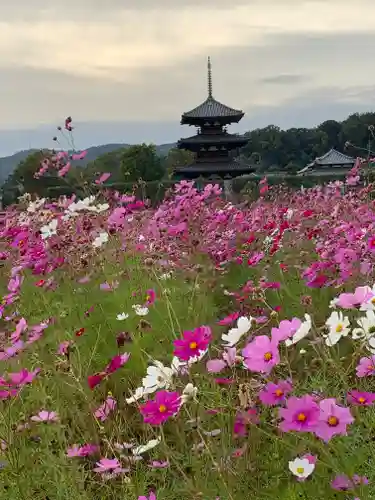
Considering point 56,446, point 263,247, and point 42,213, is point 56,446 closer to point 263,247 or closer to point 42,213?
point 42,213

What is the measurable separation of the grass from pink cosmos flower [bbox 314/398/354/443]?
0.05m

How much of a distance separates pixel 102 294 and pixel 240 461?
1682mm

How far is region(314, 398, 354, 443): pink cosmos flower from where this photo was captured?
3.93 feet

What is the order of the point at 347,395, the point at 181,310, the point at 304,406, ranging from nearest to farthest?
the point at 304,406
the point at 347,395
the point at 181,310

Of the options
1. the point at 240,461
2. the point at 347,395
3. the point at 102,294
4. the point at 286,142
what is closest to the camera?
the point at 347,395

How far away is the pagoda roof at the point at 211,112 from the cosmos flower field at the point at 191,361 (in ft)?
90.6

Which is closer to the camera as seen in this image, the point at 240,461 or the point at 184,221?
the point at 240,461

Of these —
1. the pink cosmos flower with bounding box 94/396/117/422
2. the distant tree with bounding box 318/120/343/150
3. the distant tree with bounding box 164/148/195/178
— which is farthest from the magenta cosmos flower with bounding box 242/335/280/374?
the distant tree with bounding box 318/120/343/150

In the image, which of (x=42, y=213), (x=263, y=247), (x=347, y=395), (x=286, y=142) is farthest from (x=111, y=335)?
(x=286, y=142)

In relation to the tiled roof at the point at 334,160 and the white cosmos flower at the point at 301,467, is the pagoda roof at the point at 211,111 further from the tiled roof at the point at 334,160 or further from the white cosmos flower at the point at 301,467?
the white cosmos flower at the point at 301,467

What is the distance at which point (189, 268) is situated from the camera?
3059 mm

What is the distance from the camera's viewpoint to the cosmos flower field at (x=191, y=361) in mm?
1446

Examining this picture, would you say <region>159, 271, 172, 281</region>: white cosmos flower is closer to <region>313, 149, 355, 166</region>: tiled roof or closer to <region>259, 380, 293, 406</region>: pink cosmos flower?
<region>259, 380, 293, 406</region>: pink cosmos flower

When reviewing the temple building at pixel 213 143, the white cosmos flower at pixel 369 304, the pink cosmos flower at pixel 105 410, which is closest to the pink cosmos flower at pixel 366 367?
the white cosmos flower at pixel 369 304
